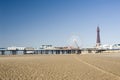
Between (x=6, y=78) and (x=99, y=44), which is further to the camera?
(x=99, y=44)

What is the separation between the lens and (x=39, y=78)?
11555 millimetres

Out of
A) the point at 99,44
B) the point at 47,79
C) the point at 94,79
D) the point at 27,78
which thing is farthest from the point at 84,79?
the point at 99,44

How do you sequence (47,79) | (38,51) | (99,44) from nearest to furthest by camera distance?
(47,79) < (38,51) < (99,44)

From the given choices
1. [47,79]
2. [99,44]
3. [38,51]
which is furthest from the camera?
[99,44]

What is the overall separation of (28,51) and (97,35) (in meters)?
54.7

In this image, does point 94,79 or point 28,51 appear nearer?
point 94,79

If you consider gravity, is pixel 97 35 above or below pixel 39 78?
above

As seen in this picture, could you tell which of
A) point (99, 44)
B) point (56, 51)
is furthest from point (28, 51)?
point (99, 44)

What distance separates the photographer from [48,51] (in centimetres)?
11800

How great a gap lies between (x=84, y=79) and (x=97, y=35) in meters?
136

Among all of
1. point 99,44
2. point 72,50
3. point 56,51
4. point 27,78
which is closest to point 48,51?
point 56,51

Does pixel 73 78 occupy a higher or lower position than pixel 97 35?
lower

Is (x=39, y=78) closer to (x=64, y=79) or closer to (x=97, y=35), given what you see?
(x=64, y=79)

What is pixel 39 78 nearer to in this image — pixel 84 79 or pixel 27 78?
pixel 27 78
